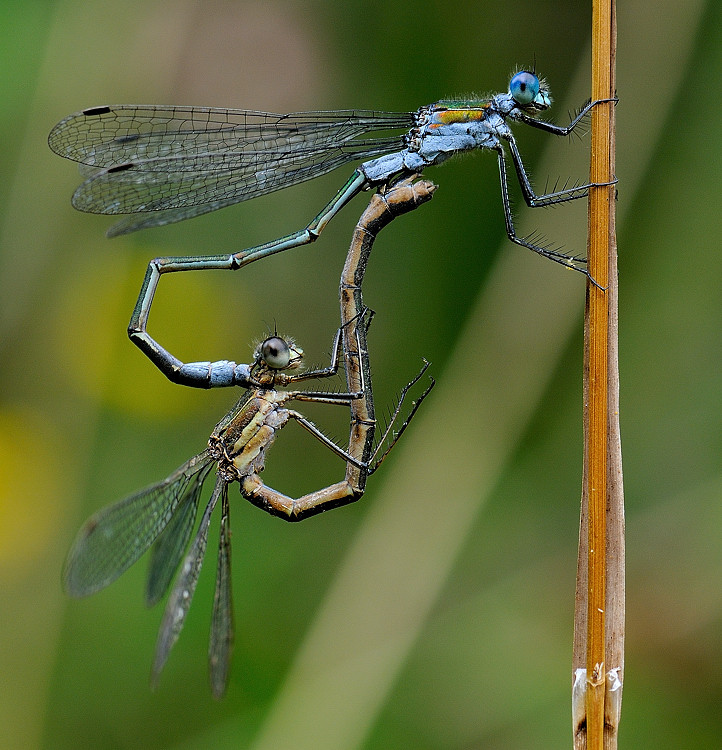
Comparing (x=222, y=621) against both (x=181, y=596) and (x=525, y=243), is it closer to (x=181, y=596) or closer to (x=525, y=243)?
(x=181, y=596)

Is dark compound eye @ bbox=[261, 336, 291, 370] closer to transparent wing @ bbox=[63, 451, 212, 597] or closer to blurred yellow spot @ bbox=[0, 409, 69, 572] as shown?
transparent wing @ bbox=[63, 451, 212, 597]

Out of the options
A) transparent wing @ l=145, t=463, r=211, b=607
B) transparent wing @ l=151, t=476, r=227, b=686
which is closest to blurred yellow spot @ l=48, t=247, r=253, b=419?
transparent wing @ l=145, t=463, r=211, b=607

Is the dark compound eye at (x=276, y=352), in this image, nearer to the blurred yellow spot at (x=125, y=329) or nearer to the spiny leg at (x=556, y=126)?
the spiny leg at (x=556, y=126)

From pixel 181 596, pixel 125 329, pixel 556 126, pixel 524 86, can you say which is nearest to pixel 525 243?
pixel 556 126

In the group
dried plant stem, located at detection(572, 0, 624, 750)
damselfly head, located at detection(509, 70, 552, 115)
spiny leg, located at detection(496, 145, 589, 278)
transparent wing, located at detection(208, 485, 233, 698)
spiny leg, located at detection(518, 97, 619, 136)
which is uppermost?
damselfly head, located at detection(509, 70, 552, 115)

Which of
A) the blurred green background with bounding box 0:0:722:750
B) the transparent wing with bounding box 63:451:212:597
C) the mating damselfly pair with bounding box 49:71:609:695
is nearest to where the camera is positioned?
the mating damselfly pair with bounding box 49:71:609:695

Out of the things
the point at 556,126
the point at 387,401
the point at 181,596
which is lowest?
the point at 181,596
